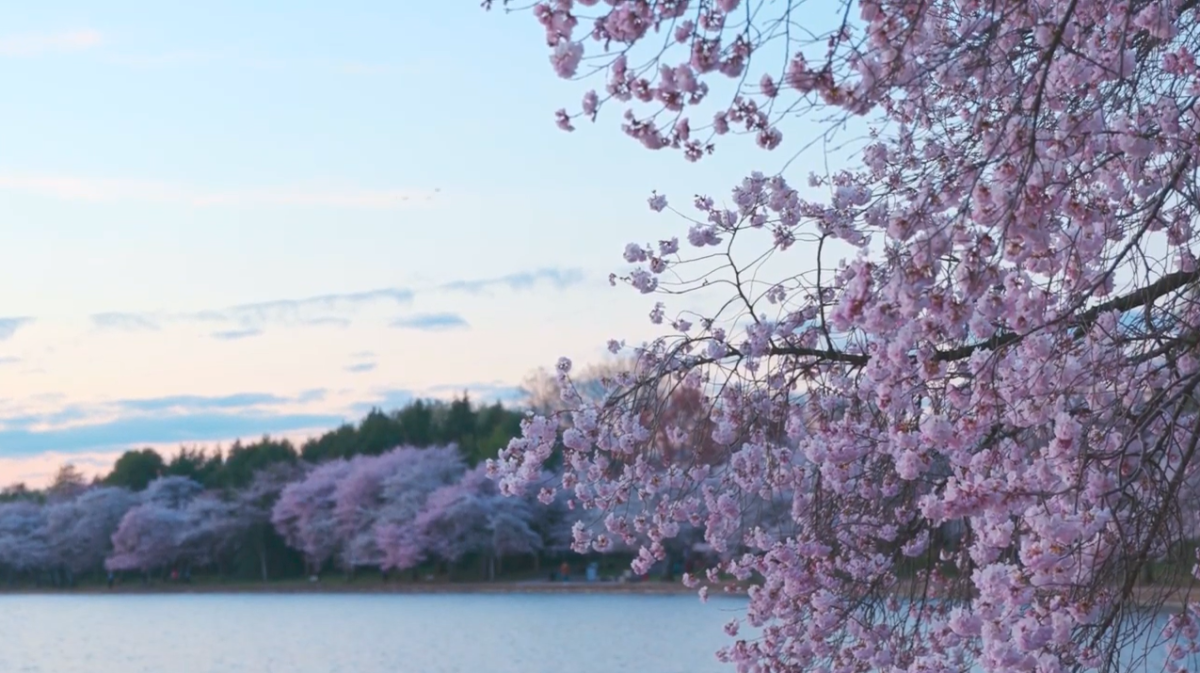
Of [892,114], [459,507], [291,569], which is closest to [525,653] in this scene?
[459,507]

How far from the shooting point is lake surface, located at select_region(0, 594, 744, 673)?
22.1 meters

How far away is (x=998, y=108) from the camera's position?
467 centimetres

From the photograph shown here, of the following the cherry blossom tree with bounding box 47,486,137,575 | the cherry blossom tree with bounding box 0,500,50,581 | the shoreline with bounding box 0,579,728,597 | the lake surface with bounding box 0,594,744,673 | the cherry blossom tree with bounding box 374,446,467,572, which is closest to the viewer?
the lake surface with bounding box 0,594,744,673

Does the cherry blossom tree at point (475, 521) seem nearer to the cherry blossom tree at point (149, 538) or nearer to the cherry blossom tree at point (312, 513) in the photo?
the cherry blossom tree at point (312, 513)

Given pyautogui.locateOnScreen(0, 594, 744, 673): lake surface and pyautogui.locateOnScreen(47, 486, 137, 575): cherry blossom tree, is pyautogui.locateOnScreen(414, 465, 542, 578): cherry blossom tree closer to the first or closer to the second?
pyautogui.locateOnScreen(0, 594, 744, 673): lake surface

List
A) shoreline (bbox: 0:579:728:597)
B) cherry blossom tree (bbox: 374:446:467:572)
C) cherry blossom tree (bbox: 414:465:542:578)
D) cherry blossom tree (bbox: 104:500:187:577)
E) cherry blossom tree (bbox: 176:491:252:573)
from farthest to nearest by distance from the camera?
cherry blossom tree (bbox: 104:500:187:577) < cherry blossom tree (bbox: 176:491:252:573) < cherry blossom tree (bbox: 374:446:467:572) < cherry blossom tree (bbox: 414:465:542:578) < shoreline (bbox: 0:579:728:597)

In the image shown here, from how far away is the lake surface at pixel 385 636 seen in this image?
22.1m

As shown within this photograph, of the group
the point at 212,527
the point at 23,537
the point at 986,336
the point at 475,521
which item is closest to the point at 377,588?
the point at 475,521

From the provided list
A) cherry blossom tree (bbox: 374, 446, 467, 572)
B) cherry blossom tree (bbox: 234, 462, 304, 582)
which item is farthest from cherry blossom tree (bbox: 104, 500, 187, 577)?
cherry blossom tree (bbox: 374, 446, 467, 572)

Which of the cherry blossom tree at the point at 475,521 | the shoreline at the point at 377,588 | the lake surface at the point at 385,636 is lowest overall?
the lake surface at the point at 385,636

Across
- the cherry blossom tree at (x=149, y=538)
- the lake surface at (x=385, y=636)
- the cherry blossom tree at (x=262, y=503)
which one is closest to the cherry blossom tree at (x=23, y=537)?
the cherry blossom tree at (x=149, y=538)

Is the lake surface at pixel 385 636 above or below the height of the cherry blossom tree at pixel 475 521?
below

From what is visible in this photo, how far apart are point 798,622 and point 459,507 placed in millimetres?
32894

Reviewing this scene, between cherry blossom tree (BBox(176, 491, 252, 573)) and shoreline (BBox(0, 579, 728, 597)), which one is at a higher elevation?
cherry blossom tree (BBox(176, 491, 252, 573))
